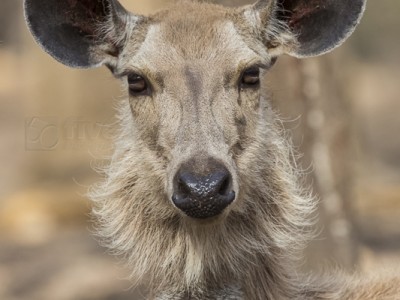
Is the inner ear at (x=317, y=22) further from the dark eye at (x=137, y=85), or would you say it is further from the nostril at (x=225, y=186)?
the nostril at (x=225, y=186)

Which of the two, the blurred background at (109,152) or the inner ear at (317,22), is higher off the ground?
the inner ear at (317,22)

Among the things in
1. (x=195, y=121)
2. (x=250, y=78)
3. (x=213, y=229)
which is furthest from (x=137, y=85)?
(x=213, y=229)

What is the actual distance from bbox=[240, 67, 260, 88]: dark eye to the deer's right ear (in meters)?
0.92

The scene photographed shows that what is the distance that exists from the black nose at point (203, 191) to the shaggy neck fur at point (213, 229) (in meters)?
0.54

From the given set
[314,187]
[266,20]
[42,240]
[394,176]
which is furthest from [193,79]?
[394,176]

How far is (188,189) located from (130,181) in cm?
118

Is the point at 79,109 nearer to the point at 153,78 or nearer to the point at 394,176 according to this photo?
the point at 394,176

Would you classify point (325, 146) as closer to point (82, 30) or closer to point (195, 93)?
point (82, 30)

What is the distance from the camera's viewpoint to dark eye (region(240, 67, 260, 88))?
23.8 feet

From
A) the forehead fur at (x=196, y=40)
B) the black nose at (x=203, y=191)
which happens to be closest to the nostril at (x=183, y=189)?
the black nose at (x=203, y=191)

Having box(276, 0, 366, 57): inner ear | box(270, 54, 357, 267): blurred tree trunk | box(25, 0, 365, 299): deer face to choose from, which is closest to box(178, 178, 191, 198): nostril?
box(25, 0, 365, 299): deer face

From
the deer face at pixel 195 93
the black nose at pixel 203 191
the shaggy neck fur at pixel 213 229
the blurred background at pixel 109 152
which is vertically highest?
the deer face at pixel 195 93

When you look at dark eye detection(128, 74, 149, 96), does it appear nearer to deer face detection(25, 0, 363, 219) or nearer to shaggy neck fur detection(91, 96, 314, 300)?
Answer: deer face detection(25, 0, 363, 219)

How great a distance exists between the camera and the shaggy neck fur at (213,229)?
715 cm
